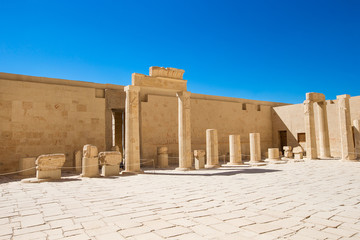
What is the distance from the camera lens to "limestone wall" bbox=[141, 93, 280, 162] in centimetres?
1769

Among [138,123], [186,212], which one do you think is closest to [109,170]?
[138,123]

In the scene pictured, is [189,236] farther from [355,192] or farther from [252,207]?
[355,192]

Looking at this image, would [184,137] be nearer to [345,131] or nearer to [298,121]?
[345,131]

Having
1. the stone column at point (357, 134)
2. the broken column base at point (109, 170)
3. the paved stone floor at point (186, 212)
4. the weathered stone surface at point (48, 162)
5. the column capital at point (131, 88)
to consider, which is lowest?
the paved stone floor at point (186, 212)

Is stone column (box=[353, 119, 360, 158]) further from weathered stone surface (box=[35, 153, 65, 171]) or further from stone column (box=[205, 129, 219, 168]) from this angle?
weathered stone surface (box=[35, 153, 65, 171])

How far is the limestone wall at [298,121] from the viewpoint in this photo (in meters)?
19.0

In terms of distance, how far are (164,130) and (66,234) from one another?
14.4 metres

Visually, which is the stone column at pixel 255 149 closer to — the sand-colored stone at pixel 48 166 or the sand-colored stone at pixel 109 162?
the sand-colored stone at pixel 109 162

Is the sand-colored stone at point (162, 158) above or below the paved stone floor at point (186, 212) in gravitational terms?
above

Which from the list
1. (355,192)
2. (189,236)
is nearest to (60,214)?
(189,236)

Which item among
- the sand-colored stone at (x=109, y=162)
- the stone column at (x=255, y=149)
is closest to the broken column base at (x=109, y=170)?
the sand-colored stone at (x=109, y=162)

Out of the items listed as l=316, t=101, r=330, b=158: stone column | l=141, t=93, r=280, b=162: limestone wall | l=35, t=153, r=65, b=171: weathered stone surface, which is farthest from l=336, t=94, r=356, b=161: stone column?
l=35, t=153, r=65, b=171: weathered stone surface

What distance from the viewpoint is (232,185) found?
8141mm

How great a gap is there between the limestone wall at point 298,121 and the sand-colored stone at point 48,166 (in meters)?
18.2
